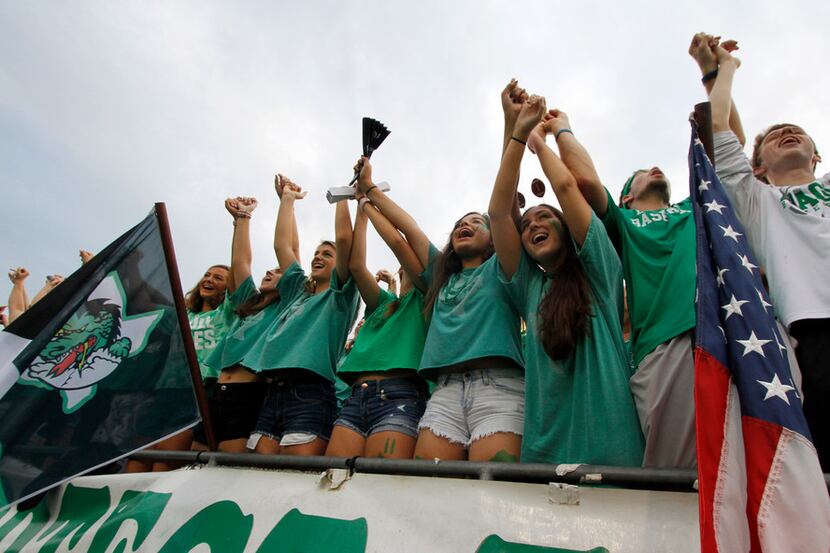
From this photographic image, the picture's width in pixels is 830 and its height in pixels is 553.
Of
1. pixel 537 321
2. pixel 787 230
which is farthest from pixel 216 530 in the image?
pixel 787 230

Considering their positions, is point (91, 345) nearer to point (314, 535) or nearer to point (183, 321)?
point (183, 321)

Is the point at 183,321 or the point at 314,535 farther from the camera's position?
the point at 183,321

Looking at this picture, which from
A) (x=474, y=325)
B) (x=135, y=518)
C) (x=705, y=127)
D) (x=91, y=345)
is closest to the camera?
(x=705, y=127)

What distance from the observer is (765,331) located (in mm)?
1621

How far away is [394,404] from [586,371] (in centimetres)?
108

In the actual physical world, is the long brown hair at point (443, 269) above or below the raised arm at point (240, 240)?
below

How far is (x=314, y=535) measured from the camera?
2.01 meters

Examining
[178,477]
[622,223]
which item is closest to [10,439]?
[178,477]

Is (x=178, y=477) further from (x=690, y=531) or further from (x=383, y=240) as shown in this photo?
(x=690, y=531)

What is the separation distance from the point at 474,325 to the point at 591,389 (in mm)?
719

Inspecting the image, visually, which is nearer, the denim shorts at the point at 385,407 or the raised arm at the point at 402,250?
the denim shorts at the point at 385,407

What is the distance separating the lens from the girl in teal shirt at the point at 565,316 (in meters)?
2.00

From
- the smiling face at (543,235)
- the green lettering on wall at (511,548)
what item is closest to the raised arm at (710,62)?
the smiling face at (543,235)

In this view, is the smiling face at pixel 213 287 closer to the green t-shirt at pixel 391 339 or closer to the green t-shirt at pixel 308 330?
the green t-shirt at pixel 308 330
